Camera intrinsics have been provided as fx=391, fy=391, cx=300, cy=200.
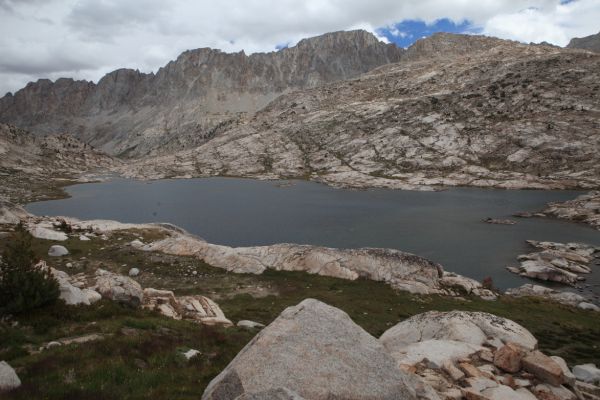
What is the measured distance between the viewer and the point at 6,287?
19.8 m

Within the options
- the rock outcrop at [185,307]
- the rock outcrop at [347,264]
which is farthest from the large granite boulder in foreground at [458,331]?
the rock outcrop at [347,264]

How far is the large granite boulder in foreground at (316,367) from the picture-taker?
11.8 m

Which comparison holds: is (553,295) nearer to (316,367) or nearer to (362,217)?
(316,367)

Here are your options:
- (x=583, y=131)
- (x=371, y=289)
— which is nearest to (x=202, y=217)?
(x=371, y=289)

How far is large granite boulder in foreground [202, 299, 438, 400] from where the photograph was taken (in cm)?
1175

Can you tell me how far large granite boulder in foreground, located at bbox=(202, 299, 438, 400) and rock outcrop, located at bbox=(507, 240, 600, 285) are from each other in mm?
65553

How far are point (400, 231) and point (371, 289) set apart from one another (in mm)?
53230

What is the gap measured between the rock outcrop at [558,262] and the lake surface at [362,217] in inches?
102

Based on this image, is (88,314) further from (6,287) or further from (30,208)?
(30,208)

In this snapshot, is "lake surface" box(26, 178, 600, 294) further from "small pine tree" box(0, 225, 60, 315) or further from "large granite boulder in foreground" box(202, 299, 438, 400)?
"small pine tree" box(0, 225, 60, 315)

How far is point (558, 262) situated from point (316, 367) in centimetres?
7577

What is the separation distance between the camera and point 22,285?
2006 cm

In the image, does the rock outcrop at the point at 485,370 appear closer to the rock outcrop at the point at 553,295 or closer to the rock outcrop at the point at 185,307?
the rock outcrop at the point at 185,307

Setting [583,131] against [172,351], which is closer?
[172,351]
